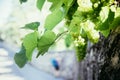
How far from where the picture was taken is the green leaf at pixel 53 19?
0.89 m

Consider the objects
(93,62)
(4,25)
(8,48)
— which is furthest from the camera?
(4,25)

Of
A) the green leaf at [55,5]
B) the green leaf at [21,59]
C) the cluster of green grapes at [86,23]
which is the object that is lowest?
the green leaf at [21,59]

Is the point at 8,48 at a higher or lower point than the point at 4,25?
lower

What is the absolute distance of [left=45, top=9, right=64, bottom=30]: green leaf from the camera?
89 centimetres

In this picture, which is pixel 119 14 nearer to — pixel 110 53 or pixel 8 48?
pixel 110 53

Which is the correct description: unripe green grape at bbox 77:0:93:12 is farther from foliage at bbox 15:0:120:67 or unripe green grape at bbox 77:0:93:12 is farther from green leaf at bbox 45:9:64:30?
green leaf at bbox 45:9:64:30

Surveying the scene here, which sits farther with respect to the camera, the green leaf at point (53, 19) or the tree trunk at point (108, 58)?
the tree trunk at point (108, 58)

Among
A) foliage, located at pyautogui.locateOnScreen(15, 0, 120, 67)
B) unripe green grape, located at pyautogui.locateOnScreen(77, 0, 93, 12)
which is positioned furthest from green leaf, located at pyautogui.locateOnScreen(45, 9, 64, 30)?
unripe green grape, located at pyautogui.locateOnScreen(77, 0, 93, 12)

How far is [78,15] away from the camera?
861mm

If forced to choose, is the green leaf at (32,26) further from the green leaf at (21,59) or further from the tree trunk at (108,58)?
the tree trunk at (108,58)

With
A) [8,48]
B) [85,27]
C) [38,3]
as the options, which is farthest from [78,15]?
[8,48]

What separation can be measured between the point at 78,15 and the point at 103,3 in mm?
86

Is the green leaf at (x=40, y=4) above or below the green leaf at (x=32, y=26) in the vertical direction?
above

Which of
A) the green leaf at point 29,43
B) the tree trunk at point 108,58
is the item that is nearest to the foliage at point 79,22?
the green leaf at point 29,43
